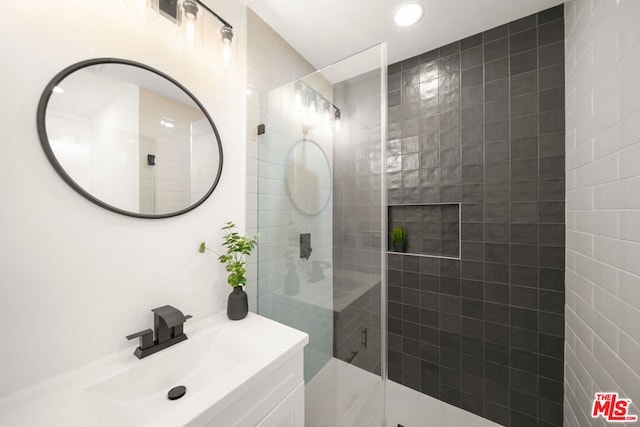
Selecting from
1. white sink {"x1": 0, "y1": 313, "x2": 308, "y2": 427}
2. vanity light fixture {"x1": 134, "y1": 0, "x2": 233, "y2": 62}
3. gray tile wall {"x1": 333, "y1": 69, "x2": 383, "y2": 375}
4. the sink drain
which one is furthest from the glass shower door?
the sink drain

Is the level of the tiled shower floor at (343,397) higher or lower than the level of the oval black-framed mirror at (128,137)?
lower

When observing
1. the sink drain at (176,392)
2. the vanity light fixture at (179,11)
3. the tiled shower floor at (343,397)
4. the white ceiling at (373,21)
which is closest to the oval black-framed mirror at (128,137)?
the vanity light fixture at (179,11)

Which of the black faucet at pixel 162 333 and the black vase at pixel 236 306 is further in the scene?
the black vase at pixel 236 306

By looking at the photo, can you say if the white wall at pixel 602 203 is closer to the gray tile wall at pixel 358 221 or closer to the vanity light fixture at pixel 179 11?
the gray tile wall at pixel 358 221

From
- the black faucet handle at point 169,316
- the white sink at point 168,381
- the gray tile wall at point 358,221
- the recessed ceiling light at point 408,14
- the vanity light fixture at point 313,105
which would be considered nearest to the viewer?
the white sink at point 168,381

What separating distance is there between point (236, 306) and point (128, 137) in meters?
0.84

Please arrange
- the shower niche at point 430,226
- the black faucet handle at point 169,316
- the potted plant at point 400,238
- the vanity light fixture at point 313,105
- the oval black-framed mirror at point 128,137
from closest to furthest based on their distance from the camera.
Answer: the oval black-framed mirror at point 128,137 → the black faucet handle at point 169,316 → the vanity light fixture at point 313,105 → the shower niche at point 430,226 → the potted plant at point 400,238

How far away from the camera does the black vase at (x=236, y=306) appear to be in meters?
1.12

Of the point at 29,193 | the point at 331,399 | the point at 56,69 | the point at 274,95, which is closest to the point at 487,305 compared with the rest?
the point at 331,399

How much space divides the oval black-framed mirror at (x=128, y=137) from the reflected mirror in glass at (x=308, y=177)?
0.44 meters

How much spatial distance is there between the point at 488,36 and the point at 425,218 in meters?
1.27

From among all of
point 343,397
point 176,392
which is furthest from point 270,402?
point 343,397

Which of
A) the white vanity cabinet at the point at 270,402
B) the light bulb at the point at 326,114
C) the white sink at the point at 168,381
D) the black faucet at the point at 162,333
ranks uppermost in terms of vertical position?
the light bulb at the point at 326,114

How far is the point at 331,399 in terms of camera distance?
126 cm
